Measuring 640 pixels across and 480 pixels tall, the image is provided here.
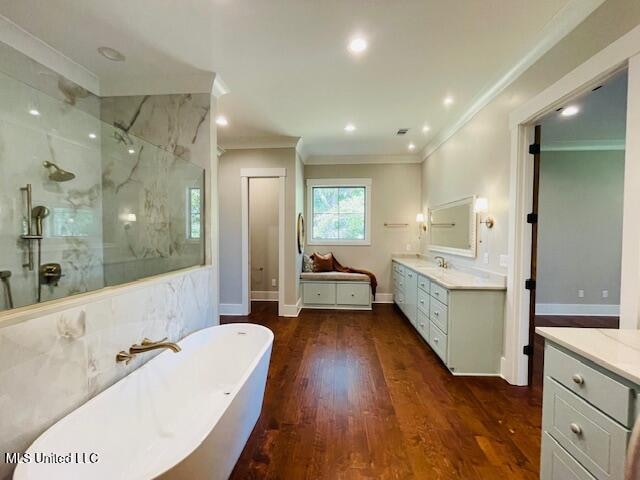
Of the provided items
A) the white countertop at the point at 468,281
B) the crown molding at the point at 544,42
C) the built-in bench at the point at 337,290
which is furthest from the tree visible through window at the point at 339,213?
the crown molding at the point at 544,42

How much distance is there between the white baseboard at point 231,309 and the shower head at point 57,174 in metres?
2.74

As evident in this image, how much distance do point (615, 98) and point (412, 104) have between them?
1915 millimetres

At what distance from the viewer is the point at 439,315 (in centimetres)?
286

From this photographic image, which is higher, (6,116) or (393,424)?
(6,116)

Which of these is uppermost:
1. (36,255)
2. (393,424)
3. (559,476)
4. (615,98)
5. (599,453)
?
(615,98)

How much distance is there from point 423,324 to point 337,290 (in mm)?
1734

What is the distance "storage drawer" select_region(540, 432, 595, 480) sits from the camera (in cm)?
110

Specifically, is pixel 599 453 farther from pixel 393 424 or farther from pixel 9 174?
pixel 9 174

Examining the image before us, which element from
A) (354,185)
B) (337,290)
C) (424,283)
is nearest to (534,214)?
(424,283)

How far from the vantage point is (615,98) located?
2732mm

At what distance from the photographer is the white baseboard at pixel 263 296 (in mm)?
5578

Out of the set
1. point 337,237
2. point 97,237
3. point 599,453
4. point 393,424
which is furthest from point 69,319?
point 337,237

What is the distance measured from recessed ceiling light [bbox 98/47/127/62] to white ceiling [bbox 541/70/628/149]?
3.49m

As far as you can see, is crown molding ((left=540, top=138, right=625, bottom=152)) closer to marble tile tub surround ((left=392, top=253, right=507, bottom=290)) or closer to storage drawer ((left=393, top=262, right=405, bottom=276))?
marble tile tub surround ((left=392, top=253, right=507, bottom=290))
